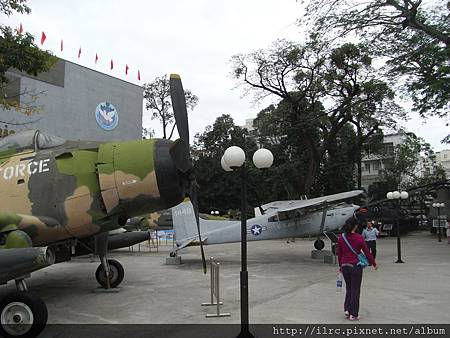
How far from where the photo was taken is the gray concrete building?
30672mm

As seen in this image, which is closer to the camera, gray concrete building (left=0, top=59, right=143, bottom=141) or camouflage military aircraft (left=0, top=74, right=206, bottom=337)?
camouflage military aircraft (left=0, top=74, right=206, bottom=337)

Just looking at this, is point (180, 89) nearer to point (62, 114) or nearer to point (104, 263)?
point (104, 263)

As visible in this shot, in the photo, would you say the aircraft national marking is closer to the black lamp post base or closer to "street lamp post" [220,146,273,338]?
"street lamp post" [220,146,273,338]

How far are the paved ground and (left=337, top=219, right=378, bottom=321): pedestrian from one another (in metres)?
0.24

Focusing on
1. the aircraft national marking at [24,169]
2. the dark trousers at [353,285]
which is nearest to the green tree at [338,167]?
the dark trousers at [353,285]

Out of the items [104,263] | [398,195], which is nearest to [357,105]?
[398,195]

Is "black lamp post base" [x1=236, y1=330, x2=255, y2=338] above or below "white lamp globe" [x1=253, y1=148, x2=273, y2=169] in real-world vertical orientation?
below

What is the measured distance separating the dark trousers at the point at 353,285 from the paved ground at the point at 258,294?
0.82 feet

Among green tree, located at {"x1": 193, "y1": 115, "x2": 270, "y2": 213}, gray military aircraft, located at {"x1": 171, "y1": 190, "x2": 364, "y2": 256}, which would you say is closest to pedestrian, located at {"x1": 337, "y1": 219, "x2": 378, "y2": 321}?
gray military aircraft, located at {"x1": 171, "y1": 190, "x2": 364, "y2": 256}

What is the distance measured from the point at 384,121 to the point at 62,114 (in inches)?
984

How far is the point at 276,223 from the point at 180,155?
34.1 ft

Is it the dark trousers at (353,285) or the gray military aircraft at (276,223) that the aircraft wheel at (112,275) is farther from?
the dark trousers at (353,285)

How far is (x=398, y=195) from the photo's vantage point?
16891 millimetres

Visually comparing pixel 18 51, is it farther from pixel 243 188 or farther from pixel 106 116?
pixel 106 116
